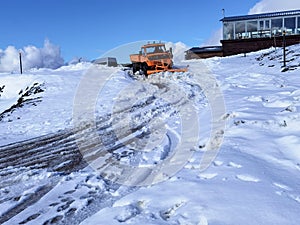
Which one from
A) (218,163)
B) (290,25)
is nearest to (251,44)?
(290,25)

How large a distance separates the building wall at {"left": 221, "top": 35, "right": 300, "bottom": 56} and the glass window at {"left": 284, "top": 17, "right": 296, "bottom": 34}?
1143 millimetres

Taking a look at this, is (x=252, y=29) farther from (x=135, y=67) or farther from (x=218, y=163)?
(x=218, y=163)

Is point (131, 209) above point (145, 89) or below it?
below

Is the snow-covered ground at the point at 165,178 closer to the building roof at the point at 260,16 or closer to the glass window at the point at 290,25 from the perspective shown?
the building roof at the point at 260,16

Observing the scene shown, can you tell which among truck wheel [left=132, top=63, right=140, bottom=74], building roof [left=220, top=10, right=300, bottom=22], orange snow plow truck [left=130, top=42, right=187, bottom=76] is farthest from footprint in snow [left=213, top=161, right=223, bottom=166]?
building roof [left=220, top=10, right=300, bottom=22]

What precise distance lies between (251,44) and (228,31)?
322 cm

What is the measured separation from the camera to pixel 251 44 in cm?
3381

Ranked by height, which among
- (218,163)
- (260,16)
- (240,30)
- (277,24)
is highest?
(260,16)

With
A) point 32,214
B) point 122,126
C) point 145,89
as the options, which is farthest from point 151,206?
point 145,89

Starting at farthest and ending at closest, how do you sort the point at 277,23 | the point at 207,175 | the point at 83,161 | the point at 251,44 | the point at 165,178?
the point at 277,23, the point at 251,44, the point at 83,161, the point at 165,178, the point at 207,175

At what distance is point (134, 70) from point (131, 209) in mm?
19254

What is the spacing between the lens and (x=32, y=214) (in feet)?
12.1

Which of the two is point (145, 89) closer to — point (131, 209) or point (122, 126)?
point (122, 126)

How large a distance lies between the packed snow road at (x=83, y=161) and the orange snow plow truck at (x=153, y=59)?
10139 millimetres
